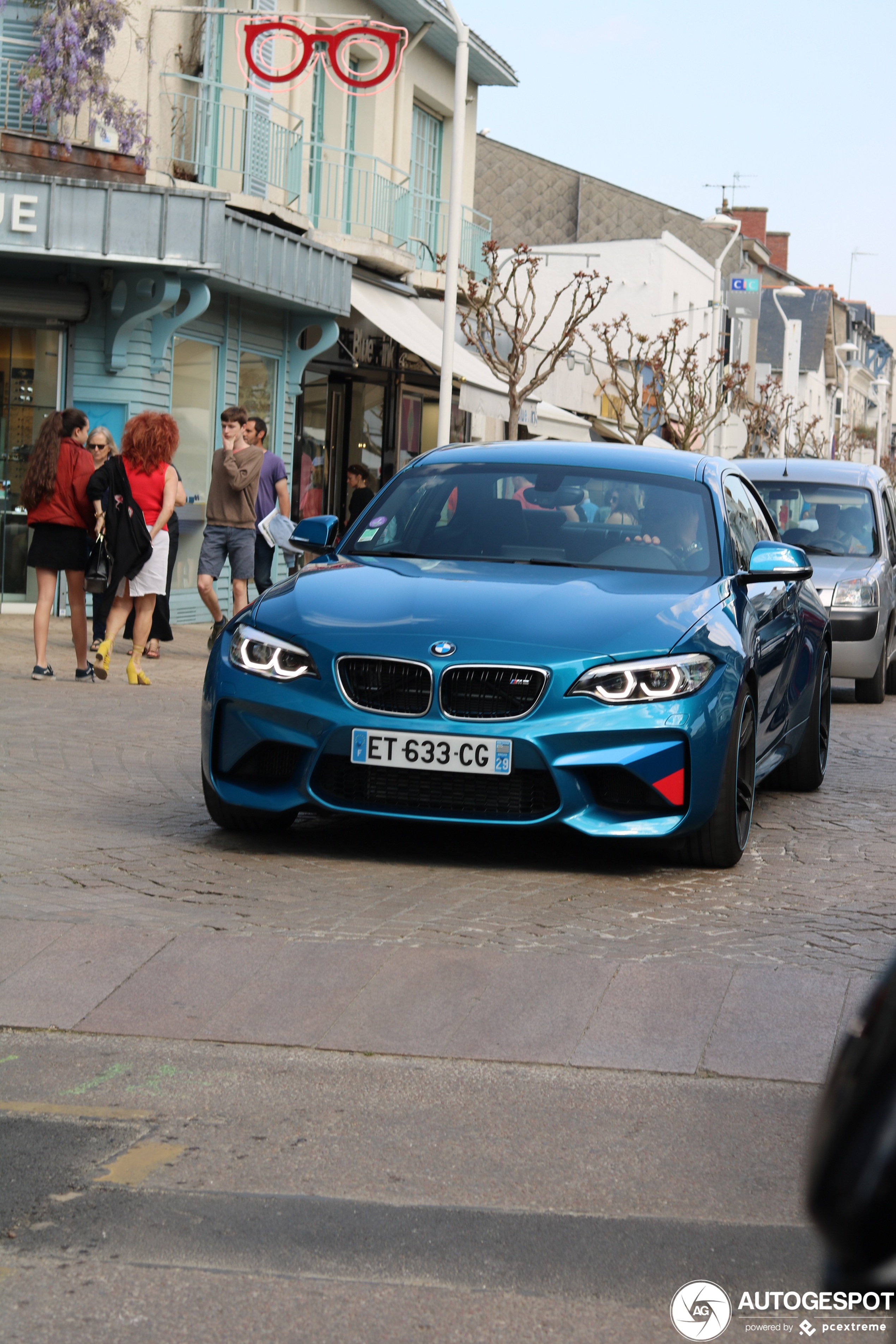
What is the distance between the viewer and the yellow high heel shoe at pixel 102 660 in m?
13.1

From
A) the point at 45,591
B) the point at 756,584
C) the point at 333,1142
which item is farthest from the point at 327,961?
the point at 45,591

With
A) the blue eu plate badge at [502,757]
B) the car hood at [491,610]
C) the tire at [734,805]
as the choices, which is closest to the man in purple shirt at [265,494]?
the car hood at [491,610]

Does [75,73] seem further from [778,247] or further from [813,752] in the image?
[778,247]

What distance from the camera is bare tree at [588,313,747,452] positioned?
3553cm

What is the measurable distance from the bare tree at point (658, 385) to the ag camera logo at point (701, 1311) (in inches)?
1118

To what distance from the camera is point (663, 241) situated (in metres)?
50.8

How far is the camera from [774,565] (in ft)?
24.3

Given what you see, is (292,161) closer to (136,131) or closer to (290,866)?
(136,131)

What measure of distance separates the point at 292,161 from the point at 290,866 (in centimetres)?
1754

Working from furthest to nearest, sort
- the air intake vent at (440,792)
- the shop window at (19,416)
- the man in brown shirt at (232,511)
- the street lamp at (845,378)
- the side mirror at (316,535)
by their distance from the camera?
the street lamp at (845,378), the shop window at (19,416), the man in brown shirt at (232,511), the side mirror at (316,535), the air intake vent at (440,792)

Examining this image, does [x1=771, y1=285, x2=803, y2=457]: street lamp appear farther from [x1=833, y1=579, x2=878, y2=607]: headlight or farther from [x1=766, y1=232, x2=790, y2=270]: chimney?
[x1=833, y1=579, x2=878, y2=607]: headlight

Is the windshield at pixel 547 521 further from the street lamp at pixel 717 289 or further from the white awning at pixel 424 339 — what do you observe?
the street lamp at pixel 717 289

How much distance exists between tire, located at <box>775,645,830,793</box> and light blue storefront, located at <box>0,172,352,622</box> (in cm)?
1047

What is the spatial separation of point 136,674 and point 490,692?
7155 millimetres
